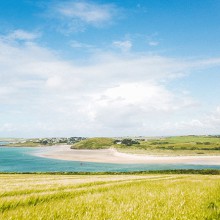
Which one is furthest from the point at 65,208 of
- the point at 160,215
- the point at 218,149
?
the point at 218,149

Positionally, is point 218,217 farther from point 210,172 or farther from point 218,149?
point 218,149

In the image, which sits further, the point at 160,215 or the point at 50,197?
the point at 50,197

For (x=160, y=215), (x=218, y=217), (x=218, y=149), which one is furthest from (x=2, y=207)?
(x=218, y=149)

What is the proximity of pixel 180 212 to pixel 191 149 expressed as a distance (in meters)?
197

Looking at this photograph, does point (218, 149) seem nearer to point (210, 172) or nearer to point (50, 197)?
point (210, 172)

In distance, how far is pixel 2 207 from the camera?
27.7 feet

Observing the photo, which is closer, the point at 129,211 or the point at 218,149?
the point at 129,211

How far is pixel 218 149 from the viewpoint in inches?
7456

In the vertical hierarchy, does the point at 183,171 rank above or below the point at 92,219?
below

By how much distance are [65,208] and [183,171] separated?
72615mm

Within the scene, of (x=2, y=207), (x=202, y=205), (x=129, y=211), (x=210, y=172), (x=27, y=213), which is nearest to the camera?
(x=27, y=213)

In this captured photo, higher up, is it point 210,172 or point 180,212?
point 180,212

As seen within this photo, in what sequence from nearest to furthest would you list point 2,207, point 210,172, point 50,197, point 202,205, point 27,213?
point 27,213
point 2,207
point 202,205
point 50,197
point 210,172

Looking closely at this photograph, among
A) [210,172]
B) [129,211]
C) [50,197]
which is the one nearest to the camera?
[129,211]
